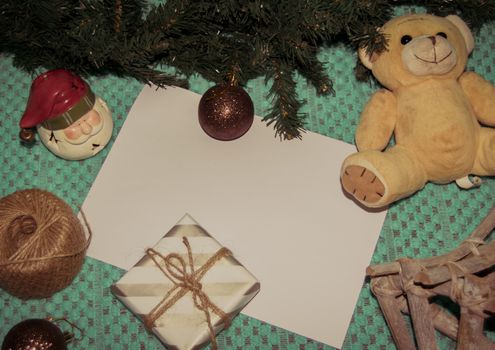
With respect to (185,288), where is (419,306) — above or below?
above

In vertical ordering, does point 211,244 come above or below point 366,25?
below

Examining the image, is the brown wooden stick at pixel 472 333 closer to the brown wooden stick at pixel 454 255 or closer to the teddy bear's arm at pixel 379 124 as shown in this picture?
the brown wooden stick at pixel 454 255

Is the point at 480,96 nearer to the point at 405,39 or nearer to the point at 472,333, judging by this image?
the point at 405,39

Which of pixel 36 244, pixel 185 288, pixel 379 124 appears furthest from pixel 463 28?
Result: pixel 36 244

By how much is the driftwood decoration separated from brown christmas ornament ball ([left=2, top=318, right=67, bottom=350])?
54 cm

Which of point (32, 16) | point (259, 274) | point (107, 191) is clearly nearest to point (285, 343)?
point (259, 274)

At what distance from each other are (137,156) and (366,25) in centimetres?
50

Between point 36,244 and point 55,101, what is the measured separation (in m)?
0.24

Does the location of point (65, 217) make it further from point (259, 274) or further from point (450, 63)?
point (450, 63)

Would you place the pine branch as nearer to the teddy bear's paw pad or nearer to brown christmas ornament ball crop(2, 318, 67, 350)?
the teddy bear's paw pad

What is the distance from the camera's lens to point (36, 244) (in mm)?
821

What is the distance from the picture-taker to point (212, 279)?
876 millimetres

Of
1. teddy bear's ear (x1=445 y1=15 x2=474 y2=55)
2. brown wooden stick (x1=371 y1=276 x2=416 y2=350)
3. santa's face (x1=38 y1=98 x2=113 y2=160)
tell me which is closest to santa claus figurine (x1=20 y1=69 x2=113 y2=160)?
santa's face (x1=38 y1=98 x2=113 y2=160)

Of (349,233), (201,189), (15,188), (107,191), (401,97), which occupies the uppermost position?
(401,97)
